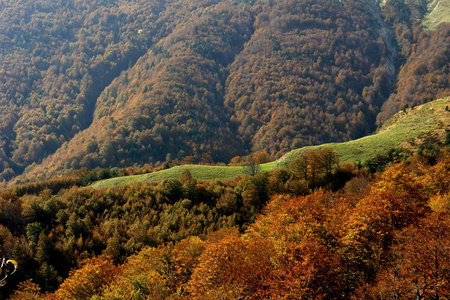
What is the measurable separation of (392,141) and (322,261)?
65.0m

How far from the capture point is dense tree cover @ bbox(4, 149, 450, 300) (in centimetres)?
2725

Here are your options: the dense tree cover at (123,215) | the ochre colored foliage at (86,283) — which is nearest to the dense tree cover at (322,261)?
the ochre colored foliage at (86,283)

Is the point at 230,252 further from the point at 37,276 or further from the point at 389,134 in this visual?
the point at 389,134

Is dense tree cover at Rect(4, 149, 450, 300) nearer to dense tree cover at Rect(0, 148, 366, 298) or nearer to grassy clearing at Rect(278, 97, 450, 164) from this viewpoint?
dense tree cover at Rect(0, 148, 366, 298)

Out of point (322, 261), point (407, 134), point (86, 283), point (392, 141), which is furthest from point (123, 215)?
Result: point (407, 134)

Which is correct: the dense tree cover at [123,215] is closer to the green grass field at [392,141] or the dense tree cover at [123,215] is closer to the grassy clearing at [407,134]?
the green grass field at [392,141]

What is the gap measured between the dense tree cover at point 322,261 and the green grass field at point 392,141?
31.2 m

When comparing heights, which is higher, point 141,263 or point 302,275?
point 302,275

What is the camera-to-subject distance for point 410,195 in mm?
45594

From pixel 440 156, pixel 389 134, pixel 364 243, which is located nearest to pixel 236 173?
pixel 389 134

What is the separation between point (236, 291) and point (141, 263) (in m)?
19.7

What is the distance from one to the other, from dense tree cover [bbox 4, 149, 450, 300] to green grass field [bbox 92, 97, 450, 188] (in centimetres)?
3116

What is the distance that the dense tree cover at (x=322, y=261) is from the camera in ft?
89.4

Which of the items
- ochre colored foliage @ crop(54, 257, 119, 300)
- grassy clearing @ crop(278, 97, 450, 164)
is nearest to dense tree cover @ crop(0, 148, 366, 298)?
grassy clearing @ crop(278, 97, 450, 164)
